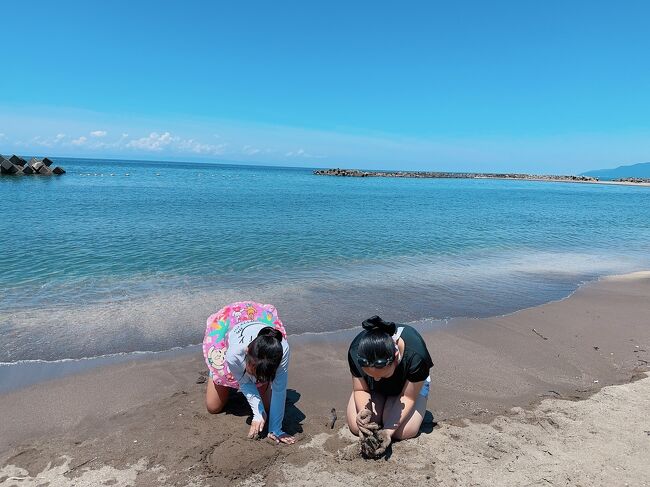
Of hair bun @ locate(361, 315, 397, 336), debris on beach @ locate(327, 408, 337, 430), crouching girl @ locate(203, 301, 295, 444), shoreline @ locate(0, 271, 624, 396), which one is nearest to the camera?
hair bun @ locate(361, 315, 397, 336)

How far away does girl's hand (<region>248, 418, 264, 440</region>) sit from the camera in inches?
154

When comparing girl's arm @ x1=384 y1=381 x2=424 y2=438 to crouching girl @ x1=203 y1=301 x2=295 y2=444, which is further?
girl's arm @ x1=384 y1=381 x2=424 y2=438

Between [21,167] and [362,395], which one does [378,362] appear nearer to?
[362,395]

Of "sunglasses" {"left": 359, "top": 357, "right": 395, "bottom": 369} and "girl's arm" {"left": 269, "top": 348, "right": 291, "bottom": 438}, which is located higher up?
"sunglasses" {"left": 359, "top": 357, "right": 395, "bottom": 369}

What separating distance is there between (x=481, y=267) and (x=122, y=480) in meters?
10.3

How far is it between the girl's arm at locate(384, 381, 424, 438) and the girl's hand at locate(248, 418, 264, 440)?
1108 millimetres

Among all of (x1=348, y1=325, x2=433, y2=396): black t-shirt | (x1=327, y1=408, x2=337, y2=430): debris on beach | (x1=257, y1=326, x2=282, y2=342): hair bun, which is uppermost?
(x1=257, y1=326, x2=282, y2=342): hair bun

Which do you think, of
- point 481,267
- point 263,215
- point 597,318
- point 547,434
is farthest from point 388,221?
point 547,434

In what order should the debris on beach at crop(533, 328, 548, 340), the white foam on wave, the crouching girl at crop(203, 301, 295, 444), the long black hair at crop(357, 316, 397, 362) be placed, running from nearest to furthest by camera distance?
the long black hair at crop(357, 316, 397, 362)
the crouching girl at crop(203, 301, 295, 444)
the white foam on wave
the debris on beach at crop(533, 328, 548, 340)

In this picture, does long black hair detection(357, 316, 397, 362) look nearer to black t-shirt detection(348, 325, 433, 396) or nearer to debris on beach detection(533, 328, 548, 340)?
black t-shirt detection(348, 325, 433, 396)

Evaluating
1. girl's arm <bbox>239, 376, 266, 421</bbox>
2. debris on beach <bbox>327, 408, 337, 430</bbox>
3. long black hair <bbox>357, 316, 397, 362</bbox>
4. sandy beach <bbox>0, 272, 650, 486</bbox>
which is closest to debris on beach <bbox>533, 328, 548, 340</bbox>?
sandy beach <bbox>0, 272, 650, 486</bbox>

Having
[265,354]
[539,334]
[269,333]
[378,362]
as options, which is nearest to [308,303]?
[539,334]

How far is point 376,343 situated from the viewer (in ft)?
11.1

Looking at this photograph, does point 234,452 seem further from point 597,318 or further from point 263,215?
point 263,215
